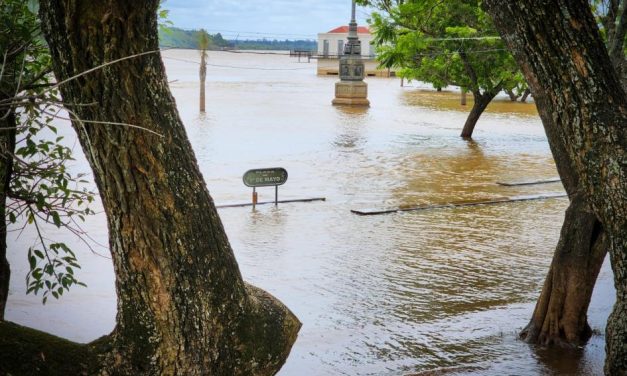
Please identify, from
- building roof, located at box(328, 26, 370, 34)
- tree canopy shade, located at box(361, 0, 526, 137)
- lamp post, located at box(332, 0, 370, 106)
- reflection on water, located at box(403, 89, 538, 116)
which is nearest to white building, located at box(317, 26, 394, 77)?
building roof, located at box(328, 26, 370, 34)

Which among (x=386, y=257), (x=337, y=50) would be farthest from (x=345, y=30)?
(x=386, y=257)

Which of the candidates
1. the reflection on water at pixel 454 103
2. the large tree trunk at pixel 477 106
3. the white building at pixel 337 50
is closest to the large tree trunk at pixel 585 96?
the large tree trunk at pixel 477 106

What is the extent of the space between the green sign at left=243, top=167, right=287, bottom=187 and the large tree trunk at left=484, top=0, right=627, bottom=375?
1057 centimetres

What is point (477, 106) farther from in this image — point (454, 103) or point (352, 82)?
point (454, 103)

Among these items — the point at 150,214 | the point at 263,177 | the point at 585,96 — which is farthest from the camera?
the point at 263,177

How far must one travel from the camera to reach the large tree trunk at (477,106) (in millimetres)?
27250

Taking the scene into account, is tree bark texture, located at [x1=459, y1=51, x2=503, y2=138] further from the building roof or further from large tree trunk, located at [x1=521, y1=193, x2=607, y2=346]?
the building roof

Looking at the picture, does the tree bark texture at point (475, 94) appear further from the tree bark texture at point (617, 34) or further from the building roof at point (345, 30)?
the building roof at point (345, 30)

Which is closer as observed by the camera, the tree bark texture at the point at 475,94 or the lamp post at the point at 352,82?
the tree bark texture at the point at 475,94

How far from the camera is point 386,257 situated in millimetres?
12773

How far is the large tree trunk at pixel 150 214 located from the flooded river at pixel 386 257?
10.6 feet

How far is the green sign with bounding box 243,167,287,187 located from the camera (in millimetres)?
16016

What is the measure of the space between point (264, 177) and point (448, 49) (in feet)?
36.5

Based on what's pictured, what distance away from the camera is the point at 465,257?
12812 mm
